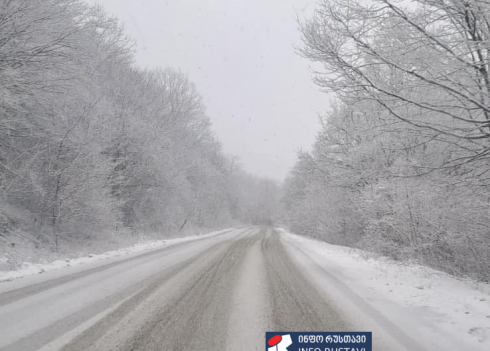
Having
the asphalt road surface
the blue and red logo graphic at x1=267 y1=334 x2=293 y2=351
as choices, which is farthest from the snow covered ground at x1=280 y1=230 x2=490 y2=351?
the blue and red logo graphic at x1=267 y1=334 x2=293 y2=351

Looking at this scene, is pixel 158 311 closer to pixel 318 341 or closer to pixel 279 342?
pixel 279 342

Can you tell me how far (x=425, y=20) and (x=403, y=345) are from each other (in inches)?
196

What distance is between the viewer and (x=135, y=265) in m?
8.04

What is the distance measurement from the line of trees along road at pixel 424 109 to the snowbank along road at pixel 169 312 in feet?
11.2

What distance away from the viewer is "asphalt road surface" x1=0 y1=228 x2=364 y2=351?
3.24 metres

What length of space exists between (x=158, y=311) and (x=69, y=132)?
9004 millimetres

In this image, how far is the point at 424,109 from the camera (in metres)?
6.13

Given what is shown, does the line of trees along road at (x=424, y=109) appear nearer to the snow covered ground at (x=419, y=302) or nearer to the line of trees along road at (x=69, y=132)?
the snow covered ground at (x=419, y=302)

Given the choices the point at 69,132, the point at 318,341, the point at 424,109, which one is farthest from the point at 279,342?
the point at 69,132

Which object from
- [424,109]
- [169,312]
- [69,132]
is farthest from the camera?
[69,132]

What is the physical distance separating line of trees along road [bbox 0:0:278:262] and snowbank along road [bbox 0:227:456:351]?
5.12 metres

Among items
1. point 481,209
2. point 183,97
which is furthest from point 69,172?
point 183,97

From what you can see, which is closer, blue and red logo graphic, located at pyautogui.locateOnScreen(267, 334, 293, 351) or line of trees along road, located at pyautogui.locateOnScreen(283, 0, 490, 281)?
blue and red logo graphic, located at pyautogui.locateOnScreen(267, 334, 293, 351)

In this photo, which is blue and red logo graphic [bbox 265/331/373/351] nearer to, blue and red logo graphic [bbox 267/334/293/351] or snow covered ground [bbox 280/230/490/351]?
blue and red logo graphic [bbox 267/334/293/351]
